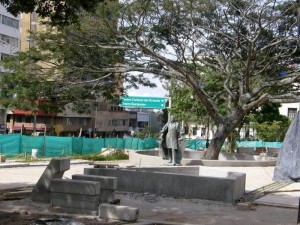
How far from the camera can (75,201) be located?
10641 mm

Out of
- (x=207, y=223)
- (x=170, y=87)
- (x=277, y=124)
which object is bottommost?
(x=207, y=223)

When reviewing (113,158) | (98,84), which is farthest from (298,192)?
(113,158)

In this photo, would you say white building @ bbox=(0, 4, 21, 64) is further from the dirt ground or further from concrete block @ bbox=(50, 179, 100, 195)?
concrete block @ bbox=(50, 179, 100, 195)

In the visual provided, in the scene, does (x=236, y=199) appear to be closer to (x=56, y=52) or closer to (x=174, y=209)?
(x=174, y=209)

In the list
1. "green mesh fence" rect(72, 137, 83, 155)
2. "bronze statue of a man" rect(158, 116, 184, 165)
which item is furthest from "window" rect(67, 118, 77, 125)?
"bronze statue of a man" rect(158, 116, 184, 165)

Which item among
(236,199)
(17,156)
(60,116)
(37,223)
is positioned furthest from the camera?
(60,116)

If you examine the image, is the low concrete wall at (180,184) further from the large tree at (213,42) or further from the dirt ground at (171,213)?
the large tree at (213,42)

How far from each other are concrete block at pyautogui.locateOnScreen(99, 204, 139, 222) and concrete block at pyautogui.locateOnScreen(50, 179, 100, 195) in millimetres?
418

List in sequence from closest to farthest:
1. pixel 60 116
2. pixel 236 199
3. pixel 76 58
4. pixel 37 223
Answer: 1. pixel 37 223
2. pixel 236 199
3. pixel 76 58
4. pixel 60 116

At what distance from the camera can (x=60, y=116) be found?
222 feet

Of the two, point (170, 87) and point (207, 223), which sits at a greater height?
point (170, 87)

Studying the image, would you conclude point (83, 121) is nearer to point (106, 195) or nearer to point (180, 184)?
point (180, 184)

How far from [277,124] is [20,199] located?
3810cm

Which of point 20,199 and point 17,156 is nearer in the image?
point 20,199
